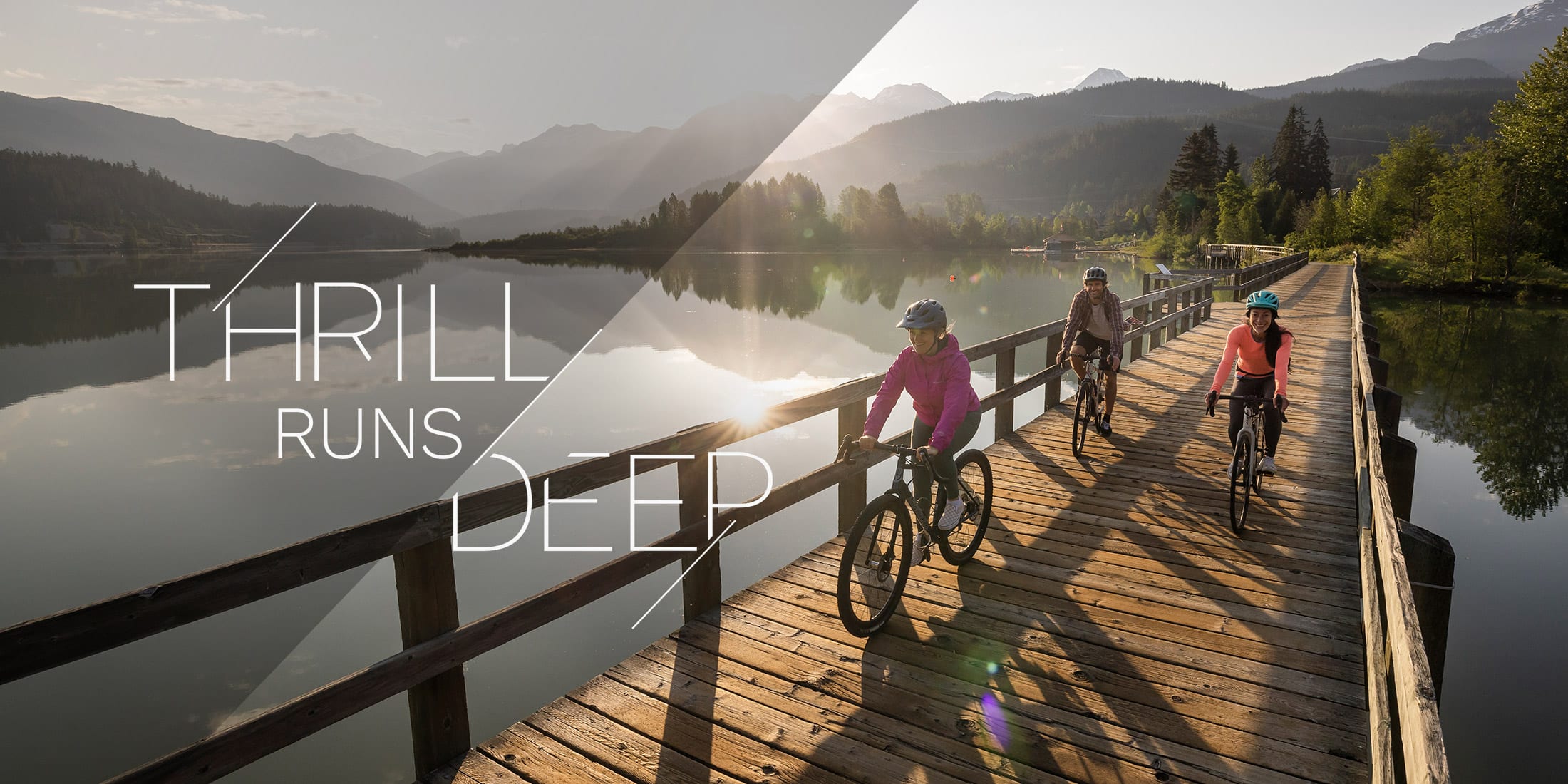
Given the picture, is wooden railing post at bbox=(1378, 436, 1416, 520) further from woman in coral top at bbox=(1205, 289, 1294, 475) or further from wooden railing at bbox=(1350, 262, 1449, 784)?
wooden railing at bbox=(1350, 262, 1449, 784)

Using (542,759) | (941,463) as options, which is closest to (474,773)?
(542,759)

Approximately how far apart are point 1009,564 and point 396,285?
81.1 metres

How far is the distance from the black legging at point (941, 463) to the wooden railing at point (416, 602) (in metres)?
0.84

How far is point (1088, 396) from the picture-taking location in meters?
9.51

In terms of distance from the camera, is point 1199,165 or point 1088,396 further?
point 1199,165

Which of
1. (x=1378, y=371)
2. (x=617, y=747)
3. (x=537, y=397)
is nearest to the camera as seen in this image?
(x=617, y=747)

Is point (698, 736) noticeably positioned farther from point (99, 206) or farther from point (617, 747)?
point (99, 206)

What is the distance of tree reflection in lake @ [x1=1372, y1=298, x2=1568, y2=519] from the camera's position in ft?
58.4

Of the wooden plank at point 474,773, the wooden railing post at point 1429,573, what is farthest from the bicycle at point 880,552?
the wooden railing post at point 1429,573

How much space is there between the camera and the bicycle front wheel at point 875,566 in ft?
15.7

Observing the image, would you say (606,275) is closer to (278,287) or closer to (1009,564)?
(278,287)

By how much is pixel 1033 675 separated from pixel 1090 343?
5.88 m

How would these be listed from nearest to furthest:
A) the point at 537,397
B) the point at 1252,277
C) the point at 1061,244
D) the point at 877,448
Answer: the point at 877,448 → the point at 537,397 → the point at 1252,277 → the point at 1061,244

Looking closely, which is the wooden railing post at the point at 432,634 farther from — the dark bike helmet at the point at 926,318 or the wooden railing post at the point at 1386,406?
the wooden railing post at the point at 1386,406
